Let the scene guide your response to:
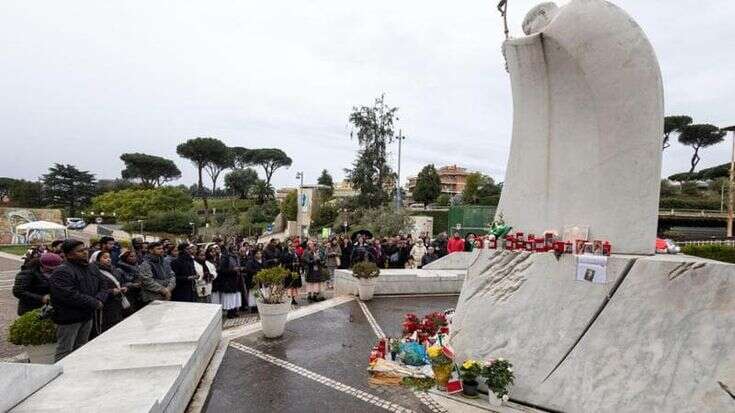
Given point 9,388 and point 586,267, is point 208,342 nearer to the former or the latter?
point 9,388

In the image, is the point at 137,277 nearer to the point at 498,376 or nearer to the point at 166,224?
the point at 498,376

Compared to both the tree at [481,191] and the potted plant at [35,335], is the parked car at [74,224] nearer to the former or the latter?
the tree at [481,191]

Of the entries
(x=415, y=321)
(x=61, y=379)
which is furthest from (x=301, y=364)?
(x=61, y=379)

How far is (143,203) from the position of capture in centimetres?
5725

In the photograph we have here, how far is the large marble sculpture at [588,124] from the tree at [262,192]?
69.5 m

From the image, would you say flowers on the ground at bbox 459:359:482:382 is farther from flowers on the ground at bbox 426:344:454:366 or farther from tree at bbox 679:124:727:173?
tree at bbox 679:124:727:173

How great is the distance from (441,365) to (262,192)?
70.1 metres

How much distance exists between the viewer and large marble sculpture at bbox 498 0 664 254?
5469mm

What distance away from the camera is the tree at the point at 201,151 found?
3159 inches

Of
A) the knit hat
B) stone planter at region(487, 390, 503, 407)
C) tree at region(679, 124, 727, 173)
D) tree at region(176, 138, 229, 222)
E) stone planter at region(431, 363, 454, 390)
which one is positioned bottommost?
stone planter at region(487, 390, 503, 407)

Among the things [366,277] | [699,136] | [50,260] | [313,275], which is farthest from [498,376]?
[699,136]

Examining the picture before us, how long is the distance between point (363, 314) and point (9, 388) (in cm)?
763

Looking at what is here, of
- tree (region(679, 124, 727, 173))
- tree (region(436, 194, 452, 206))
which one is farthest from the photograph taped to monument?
tree (region(679, 124, 727, 173))

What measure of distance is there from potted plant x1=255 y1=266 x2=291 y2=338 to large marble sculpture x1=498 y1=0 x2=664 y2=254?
460 cm
